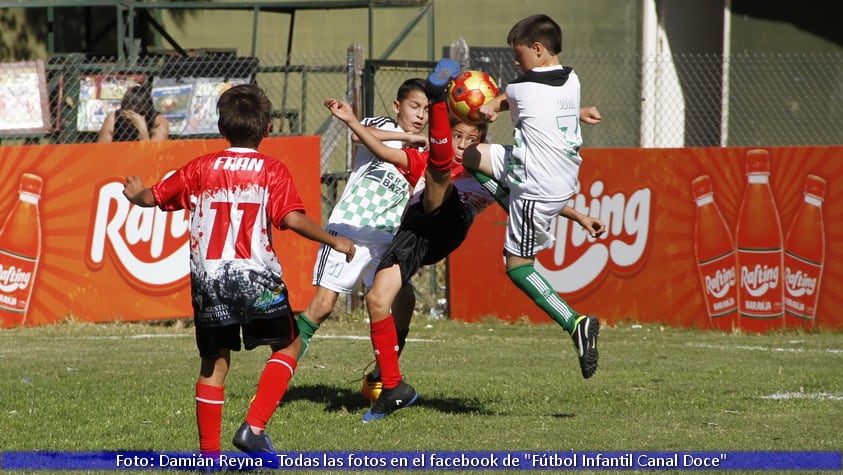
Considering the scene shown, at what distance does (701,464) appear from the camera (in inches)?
220

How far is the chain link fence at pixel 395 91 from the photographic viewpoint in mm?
13234

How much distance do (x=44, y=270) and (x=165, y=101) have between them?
10.4ft

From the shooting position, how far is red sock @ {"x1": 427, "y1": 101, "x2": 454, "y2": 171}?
250 inches

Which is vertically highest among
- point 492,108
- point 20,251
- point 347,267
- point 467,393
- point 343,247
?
point 492,108

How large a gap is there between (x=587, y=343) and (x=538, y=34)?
1.66 metres

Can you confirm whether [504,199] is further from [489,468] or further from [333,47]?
[333,47]

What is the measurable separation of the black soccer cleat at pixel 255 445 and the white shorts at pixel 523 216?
1.95m

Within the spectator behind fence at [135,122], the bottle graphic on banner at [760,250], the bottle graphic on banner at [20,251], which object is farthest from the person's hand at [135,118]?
the bottle graphic on banner at [760,250]

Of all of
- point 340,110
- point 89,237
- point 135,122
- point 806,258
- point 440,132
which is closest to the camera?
point 340,110

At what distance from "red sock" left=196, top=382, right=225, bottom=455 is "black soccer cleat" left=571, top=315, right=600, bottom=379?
2008 mm

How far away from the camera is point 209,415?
533 centimetres

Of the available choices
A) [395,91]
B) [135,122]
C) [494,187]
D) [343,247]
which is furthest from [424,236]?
[395,91]

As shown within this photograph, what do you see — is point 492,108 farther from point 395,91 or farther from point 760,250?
point 395,91

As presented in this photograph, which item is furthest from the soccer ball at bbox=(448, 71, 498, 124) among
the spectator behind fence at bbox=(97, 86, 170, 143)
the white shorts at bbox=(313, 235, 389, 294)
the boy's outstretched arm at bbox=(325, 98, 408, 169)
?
the spectator behind fence at bbox=(97, 86, 170, 143)
